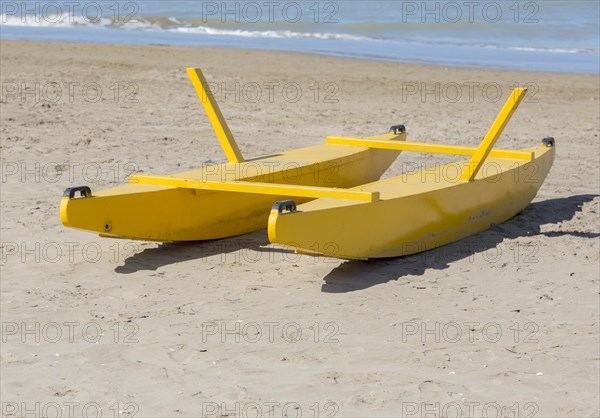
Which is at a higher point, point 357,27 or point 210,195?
point 357,27

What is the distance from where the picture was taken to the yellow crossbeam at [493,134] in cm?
648

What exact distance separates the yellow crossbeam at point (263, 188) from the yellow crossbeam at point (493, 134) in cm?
91

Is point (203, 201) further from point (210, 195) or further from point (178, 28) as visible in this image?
point (178, 28)

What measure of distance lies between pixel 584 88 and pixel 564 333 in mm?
9025

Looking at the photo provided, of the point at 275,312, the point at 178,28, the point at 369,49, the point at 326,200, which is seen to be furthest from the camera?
the point at 178,28

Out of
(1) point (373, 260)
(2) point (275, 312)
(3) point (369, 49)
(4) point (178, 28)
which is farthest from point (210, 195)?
(4) point (178, 28)

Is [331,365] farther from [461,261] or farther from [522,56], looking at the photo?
[522,56]

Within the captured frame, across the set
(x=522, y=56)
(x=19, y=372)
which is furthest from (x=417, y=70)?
(x=19, y=372)

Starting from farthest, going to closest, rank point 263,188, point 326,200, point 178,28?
point 178,28 → point 263,188 → point 326,200

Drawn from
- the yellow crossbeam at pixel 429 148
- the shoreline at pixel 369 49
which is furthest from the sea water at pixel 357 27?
the yellow crossbeam at pixel 429 148

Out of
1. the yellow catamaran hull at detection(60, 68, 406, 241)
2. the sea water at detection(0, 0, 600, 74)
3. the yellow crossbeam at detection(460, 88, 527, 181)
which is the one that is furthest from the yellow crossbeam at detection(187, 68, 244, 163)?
the sea water at detection(0, 0, 600, 74)

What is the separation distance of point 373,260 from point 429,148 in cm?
152

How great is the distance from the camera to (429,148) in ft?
24.3

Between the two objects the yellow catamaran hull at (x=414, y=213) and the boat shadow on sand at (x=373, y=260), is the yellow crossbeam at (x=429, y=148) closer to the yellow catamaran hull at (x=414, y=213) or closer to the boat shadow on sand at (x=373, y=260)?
the yellow catamaran hull at (x=414, y=213)
